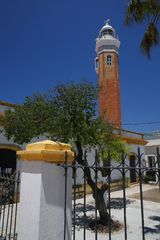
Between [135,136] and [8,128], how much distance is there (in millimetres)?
13858

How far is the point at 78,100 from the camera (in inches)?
341

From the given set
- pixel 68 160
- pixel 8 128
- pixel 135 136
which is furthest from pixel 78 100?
pixel 135 136

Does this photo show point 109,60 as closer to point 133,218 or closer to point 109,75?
point 109,75

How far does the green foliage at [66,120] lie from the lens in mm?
8414

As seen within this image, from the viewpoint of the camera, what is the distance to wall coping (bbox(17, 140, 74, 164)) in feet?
8.93

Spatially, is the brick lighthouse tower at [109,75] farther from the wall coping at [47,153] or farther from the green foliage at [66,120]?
the wall coping at [47,153]

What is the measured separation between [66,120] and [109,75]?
61.1 ft

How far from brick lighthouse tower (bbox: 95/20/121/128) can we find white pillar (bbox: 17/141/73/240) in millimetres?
22086

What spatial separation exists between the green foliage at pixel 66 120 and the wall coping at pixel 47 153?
5.20 metres

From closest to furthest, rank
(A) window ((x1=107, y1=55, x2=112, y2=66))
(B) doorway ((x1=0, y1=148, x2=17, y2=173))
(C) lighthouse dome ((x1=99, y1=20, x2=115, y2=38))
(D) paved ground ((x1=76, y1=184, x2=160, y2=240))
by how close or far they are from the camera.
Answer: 1. (D) paved ground ((x1=76, y1=184, x2=160, y2=240))
2. (B) doorway ((x1=0, y1=148, x2=17, y2=173))
3. (A) window ((x1=107, y1=55, x2=112, y2=66))
4. (C) lighthouse dome ((x1=99, y1=20, x2=115, y2=38))

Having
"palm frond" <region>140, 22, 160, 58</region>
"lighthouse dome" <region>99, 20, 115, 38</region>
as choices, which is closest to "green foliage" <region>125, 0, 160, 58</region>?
"palm frond" <region>140, 22, 160, 58</region>

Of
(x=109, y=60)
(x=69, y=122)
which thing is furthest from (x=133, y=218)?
(x=109, y=60)

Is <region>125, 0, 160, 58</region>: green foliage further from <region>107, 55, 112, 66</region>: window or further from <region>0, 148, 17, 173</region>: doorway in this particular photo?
<region>107, 55, 112, 66</region>: window

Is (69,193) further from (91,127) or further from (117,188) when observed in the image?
(117,188)
